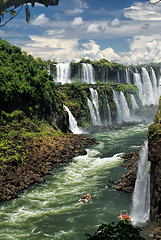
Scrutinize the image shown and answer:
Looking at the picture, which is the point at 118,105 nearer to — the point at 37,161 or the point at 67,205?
the point at 37,161

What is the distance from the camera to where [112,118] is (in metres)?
54.6

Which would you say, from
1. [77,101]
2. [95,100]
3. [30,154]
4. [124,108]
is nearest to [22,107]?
[30,154]

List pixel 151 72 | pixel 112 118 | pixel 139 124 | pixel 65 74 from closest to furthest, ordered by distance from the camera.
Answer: pixel 139 124 → pixel 112 118 → pixel 65 74 → pixel 151 72

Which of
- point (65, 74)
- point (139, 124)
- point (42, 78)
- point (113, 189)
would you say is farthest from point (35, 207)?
point (65, 74)

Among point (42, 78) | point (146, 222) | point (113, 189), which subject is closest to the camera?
point (146, 222)

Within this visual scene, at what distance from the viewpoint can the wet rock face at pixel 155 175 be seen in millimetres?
12281

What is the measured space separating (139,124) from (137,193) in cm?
3634

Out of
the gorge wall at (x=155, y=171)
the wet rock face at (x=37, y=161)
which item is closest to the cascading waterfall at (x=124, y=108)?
the wet rock face at (x=37, y=161)

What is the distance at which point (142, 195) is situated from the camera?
49.6 ft

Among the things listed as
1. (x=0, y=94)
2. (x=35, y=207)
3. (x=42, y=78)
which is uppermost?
(x=42, y=78)

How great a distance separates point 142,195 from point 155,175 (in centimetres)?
302

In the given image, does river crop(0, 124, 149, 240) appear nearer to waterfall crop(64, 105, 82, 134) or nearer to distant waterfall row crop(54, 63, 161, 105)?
waterfall crop(64, 105, 82, 134)

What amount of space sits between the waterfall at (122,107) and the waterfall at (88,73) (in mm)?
10675

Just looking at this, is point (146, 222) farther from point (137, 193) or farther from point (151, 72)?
point (151, 72)
